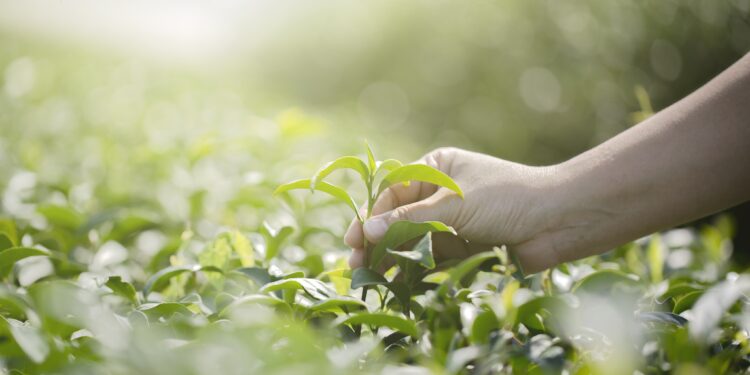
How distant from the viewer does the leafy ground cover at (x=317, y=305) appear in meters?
0.85

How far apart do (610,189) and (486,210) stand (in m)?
0.29

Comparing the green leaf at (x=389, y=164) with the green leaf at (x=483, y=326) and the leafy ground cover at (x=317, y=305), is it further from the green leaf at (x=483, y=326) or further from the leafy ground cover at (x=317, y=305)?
the green leaf at (x=483, y=326)

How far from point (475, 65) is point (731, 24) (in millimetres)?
2078

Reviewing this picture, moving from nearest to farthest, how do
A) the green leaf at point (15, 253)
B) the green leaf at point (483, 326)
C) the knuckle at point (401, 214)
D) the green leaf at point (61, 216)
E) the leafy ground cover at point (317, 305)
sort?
the leafy ground cover at point (317, 305), the green leaf at point (483, 326), the green leaf at point (15, 253), the knuckle at point (401, 214), the green leaf at point (61, 216)

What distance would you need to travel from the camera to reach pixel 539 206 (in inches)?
56.6

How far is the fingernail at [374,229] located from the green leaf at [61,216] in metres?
0.78

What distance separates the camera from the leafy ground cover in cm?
85

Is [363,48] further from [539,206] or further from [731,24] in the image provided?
[539,206]

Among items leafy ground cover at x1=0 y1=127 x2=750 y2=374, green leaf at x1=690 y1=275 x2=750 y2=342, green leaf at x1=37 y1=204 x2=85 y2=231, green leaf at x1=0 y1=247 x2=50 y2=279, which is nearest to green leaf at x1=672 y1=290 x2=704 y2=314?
leafy ground cover at x1=0 y1=127 x2=750 y2=374

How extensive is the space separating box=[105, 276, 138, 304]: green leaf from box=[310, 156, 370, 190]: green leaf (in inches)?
15.0

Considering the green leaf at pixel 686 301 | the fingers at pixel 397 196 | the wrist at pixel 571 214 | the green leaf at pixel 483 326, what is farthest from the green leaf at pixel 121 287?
the green leaf at pixel 686 301

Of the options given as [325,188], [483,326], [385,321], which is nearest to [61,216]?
[325,188]

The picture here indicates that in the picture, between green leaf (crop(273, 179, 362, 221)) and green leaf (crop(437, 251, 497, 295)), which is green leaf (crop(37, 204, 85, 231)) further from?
green leaf (crop(437, 251, 497, 295))

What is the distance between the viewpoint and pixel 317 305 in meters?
1.06
